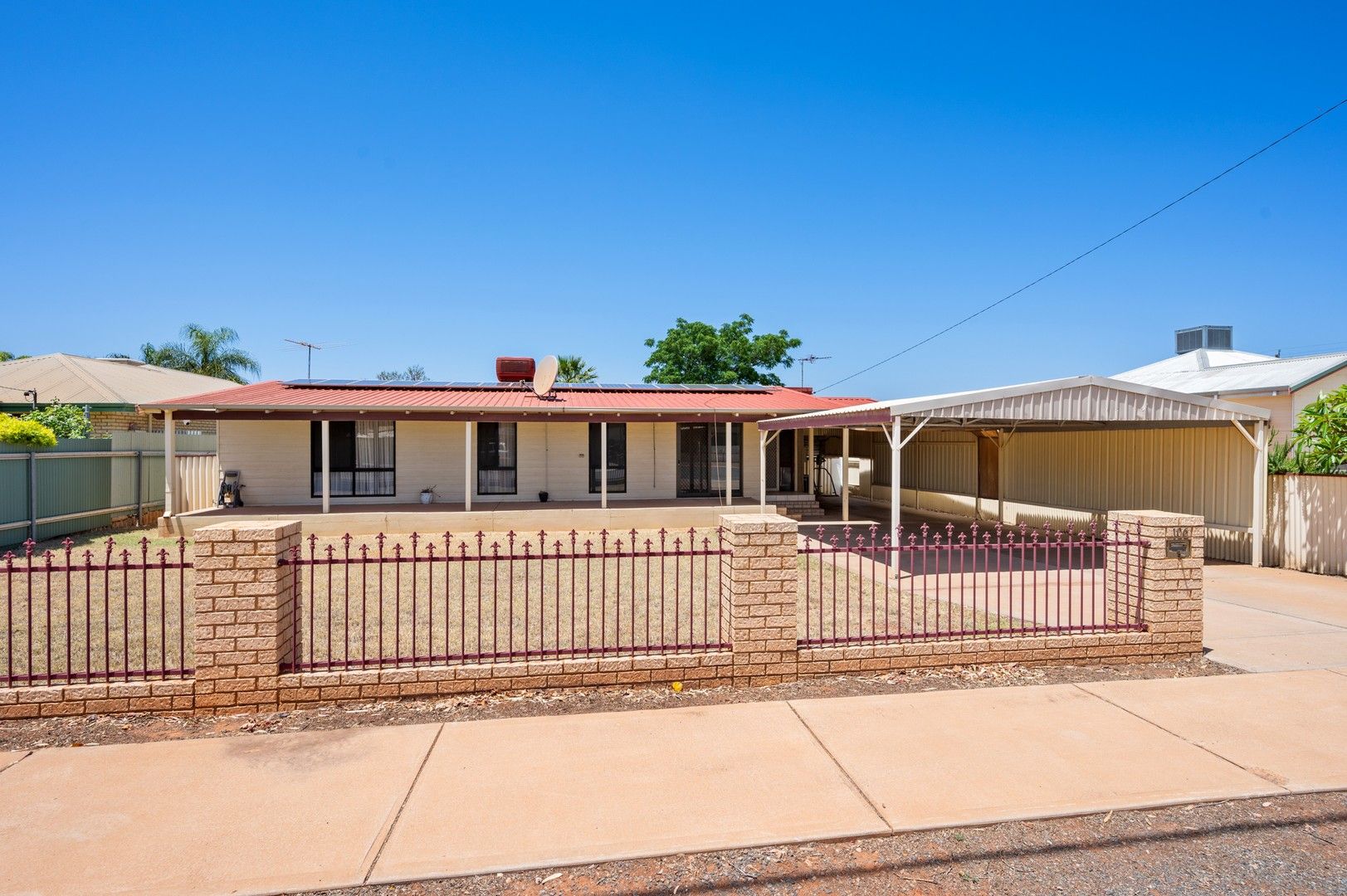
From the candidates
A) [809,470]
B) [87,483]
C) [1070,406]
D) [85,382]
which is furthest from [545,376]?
[85,382]

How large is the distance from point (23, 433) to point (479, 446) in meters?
8.32

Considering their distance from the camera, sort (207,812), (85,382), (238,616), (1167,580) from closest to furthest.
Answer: (207,812), (238,616), (1167,580), (85,382)

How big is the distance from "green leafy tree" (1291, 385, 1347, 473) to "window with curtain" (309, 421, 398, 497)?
57.6ft

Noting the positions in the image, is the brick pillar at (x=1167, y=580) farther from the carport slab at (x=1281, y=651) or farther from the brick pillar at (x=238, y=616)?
the brick pillar at (x=238, y=616)

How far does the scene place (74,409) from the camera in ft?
66.6

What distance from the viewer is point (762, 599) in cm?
565

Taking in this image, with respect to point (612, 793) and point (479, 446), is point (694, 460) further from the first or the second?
point (612, 793)

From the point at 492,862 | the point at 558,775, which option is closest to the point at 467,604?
the point at 558,775

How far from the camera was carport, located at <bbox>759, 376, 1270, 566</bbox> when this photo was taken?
10.6 m

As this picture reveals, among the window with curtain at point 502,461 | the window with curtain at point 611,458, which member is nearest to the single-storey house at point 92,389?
the window with curtain at point 502,461

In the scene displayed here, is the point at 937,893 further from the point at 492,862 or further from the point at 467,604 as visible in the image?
the point at 467,604

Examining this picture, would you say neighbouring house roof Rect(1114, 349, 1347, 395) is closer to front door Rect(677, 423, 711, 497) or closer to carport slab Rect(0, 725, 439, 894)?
front door Rect(677, 423, 711, 497)

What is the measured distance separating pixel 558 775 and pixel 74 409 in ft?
75.3

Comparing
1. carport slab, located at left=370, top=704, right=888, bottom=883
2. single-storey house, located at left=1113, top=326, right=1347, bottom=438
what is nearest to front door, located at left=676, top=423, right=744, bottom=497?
single-storey house, located at left=1113, top=326, right=1347, bottom=438
